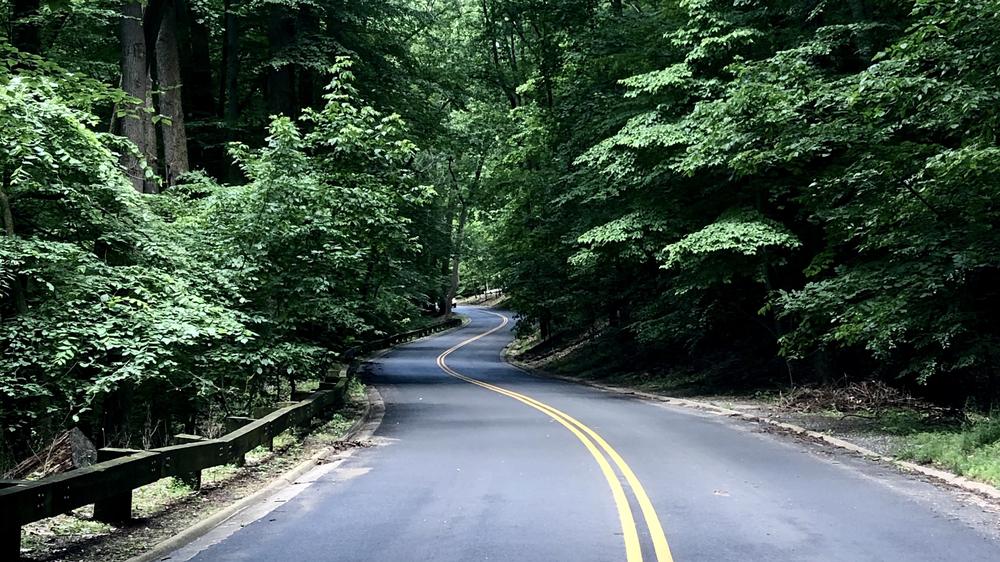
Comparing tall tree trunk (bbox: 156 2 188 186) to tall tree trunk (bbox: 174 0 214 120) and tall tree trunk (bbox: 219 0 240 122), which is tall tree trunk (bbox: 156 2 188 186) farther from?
tall tree trunk (bbox: 174 0 214 120)

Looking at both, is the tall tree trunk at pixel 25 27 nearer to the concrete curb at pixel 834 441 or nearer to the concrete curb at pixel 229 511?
the concrete curb at pixel 229 511

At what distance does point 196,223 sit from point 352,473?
5575 mm

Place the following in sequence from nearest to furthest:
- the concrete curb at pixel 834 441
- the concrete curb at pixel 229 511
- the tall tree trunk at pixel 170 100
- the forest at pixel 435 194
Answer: the concrete curb at pixel 229 511 → the concrete curb at pixel 834 441 → the forest at pixel 435 194 → the tall tree trunk at pixel 170 100

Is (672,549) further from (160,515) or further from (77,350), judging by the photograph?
(77,350)

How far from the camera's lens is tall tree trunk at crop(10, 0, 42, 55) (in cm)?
1534

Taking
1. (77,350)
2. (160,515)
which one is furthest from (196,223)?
(160,515)

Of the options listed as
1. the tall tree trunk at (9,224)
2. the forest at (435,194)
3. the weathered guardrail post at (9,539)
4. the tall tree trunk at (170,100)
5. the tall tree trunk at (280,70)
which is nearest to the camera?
the weathered guardrail post at (9,539)

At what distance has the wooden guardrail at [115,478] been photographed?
4.65m

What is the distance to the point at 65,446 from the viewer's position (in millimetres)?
7535

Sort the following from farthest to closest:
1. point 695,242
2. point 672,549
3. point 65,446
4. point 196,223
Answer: point 695,242 < point 196,223 < point 65,446 < point 672,549

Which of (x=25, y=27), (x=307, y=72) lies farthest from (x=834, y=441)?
(x=307, y=72)

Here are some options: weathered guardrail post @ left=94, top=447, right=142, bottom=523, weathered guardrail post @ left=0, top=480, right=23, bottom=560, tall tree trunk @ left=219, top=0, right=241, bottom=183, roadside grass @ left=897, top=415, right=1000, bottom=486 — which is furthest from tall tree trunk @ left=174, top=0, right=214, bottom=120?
roadside grass @ left=897, top=415, right=1000, bottom=486

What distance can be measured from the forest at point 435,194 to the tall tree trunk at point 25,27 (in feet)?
0.21

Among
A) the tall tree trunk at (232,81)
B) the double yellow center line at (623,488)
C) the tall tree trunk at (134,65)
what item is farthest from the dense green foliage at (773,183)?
the tall tree trunk at (134,65)
